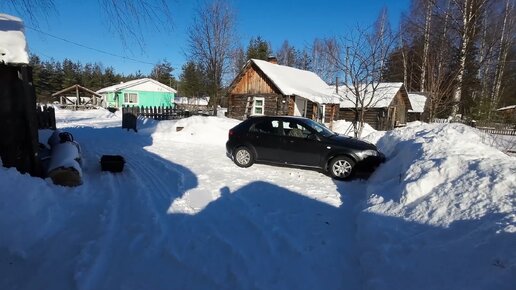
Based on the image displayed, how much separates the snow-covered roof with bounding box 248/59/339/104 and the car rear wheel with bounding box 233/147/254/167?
44.4ft

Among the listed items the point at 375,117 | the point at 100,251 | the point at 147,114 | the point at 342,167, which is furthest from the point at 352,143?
the point at 375,117

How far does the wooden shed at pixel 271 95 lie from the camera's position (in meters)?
22.9

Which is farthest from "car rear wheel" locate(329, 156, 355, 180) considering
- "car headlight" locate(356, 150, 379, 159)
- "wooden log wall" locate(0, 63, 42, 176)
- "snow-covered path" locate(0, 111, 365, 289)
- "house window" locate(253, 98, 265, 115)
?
"house window" locate(253, 98, 265, 115)

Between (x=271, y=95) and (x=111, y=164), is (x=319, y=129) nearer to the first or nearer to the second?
(x=111, y=164)

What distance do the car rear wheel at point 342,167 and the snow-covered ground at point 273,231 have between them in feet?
2.84

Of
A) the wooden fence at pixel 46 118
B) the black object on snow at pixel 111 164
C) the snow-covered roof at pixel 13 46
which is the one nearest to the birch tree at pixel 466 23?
the black object on snow at pixel 111 164

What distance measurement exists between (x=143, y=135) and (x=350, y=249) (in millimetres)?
13935

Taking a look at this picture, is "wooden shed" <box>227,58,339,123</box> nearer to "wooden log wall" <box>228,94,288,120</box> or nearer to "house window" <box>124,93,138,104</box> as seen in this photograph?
"wooden log wall" <box>228,94,288,120</box>

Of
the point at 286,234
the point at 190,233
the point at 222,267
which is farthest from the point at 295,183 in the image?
the point at 222,267

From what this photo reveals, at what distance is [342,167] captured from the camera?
26.5ft

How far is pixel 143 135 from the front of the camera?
16.0m

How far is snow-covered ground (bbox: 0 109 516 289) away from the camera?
3281 millimetres

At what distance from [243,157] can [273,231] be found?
466 centimetres

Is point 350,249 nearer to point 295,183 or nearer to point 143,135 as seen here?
point 295,183
